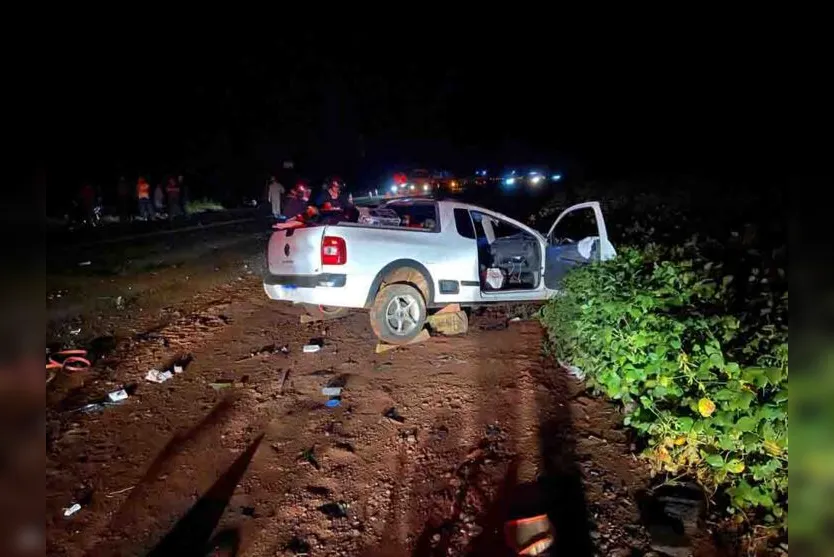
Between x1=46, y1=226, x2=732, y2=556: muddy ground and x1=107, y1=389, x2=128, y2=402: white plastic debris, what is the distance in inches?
4.3

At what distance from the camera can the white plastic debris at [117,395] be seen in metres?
5.28

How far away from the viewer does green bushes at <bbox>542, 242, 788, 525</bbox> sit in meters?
3.12

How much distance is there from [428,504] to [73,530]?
2.35 m

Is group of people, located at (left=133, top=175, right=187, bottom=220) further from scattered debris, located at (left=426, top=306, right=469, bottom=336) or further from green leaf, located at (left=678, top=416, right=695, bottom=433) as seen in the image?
green leaf, located at (left=678, top=416, right=695, bottom=433)

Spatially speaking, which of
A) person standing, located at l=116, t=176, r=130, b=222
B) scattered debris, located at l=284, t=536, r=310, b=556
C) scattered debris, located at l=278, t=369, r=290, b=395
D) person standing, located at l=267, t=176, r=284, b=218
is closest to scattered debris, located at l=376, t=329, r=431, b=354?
scattered debris, located at l=278, t=369, r=290, b=395

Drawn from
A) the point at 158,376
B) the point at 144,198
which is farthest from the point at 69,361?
the point at 144,198

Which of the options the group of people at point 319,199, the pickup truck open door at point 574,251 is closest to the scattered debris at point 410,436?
the pickup truck open door at point 574,251

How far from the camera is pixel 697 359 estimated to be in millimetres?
3615

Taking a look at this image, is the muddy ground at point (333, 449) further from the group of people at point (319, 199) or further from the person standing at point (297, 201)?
the person standing at point (297, 201)

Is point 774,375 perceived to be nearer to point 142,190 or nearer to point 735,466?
point 735,466

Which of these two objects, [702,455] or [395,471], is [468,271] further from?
[702,455]

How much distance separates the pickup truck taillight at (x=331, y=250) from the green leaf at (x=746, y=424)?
13.3 ft

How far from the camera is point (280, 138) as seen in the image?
146 feet
